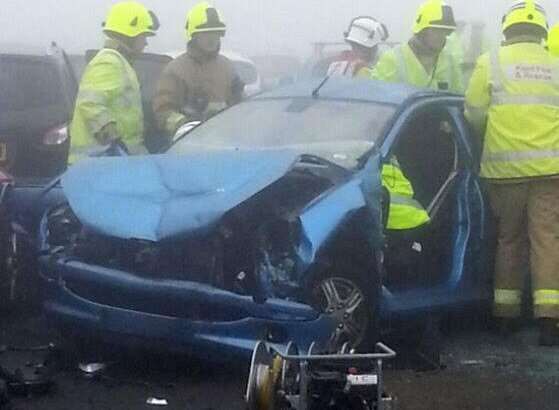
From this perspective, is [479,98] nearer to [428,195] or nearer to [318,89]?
[428,195]

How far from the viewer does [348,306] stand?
23.6 ft

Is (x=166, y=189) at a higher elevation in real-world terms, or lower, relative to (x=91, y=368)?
higher

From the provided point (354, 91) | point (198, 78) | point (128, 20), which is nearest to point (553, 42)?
point (354, 91)

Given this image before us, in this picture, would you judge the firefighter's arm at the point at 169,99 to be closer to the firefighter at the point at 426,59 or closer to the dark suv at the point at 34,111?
the dark suv at the point at 34,111

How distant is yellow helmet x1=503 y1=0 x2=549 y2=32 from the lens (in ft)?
28.1

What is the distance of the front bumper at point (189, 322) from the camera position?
22.5 feet

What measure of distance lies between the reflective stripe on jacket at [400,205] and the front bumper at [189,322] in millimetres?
889

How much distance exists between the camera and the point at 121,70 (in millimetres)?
9320

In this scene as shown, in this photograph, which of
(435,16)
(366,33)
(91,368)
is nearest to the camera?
(91,368)

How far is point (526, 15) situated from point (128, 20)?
2632 mm

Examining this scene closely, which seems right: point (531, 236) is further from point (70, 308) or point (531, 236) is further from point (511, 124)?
point (70, 308)

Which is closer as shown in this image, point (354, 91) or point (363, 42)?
point (354, 91)

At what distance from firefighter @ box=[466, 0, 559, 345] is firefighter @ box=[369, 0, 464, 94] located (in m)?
1.13

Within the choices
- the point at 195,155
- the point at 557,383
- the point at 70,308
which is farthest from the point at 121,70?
the point at 557,383
